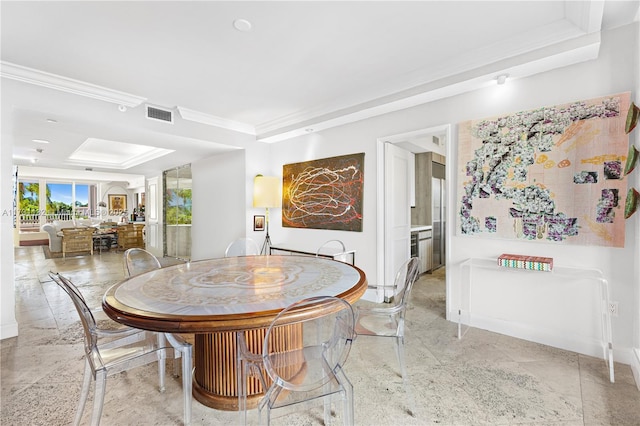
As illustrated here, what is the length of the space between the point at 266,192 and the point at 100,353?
3393mm

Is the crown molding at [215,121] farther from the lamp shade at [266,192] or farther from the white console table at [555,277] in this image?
the white console table at [555,277]

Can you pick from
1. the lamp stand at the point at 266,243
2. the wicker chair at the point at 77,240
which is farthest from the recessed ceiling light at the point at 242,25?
the wicker chair at the point at 77,240

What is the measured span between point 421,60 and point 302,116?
1904 millimetres

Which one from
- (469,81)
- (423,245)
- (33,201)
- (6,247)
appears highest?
(469,81)

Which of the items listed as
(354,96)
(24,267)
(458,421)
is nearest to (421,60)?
(354,96)

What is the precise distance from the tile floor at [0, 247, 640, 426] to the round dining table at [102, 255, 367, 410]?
0.22 m

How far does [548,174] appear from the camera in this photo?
261 centimetres

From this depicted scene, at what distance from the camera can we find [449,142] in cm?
319

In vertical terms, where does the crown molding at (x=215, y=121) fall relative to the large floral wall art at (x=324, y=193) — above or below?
above

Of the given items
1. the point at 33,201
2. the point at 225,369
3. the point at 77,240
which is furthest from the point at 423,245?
the point at 33,201

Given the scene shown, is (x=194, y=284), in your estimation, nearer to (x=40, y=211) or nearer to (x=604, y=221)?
(x=604, y=221)

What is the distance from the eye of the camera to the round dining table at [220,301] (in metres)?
1.30

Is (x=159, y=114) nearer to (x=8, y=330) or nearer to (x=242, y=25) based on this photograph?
(x=242, y=25)

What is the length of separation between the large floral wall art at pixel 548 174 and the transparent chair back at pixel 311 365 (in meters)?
2.20
